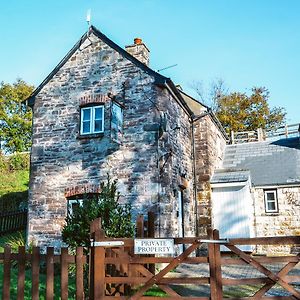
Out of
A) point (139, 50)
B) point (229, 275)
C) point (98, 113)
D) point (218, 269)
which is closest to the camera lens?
point (218, 269)

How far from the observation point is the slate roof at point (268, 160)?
16.5m

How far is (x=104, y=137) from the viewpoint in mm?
11820

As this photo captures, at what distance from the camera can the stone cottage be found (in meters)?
11.3

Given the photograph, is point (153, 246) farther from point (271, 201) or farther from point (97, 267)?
point (271, 201)

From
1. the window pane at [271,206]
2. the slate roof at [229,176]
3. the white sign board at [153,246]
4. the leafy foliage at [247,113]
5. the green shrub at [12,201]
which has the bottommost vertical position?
the white sign board at [153,246]

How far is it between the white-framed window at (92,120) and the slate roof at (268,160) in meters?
7.35

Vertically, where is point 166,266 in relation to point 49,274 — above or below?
above

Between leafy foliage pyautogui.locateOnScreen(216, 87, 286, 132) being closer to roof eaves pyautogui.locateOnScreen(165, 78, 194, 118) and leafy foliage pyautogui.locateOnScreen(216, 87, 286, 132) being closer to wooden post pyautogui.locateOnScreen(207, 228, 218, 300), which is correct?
roof eaves pyautogui.locateOnScreen(165, 78, 194, 118)

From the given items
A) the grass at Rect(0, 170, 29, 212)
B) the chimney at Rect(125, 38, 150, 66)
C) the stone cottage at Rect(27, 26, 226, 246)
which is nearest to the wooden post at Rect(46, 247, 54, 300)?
the stone cottage at Rect(27, 26, 226, 246)

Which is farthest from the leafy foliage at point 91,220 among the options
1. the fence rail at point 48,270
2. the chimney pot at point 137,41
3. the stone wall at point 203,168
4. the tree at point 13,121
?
the tree at point 13,121

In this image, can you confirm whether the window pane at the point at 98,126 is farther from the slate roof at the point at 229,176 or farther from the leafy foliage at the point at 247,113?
the leafy foliage at the point at 247,113

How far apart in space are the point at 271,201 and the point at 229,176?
2.53 meters

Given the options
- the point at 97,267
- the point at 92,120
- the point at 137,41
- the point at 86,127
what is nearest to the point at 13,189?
the point at 86,127

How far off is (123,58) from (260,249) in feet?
33.2
